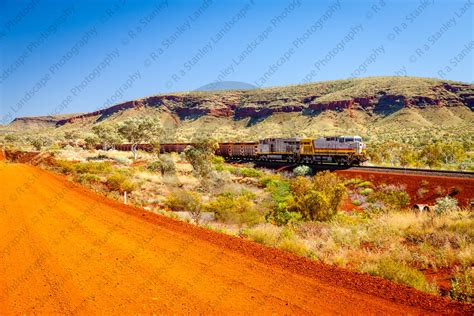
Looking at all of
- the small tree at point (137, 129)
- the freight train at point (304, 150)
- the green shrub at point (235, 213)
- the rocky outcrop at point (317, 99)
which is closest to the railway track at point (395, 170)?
the freight train at point (304, 150)

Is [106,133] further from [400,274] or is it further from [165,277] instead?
[400,274]

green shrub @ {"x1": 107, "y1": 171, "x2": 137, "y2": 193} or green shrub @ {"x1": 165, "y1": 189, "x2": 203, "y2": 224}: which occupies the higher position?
green shrub @ {"x1": 107, "y1": 171, "x2": 137, "y2": 193}

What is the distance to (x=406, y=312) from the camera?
5680 millimetres

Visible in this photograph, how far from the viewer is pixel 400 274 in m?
7.33

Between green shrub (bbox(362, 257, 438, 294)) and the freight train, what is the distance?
2790cm

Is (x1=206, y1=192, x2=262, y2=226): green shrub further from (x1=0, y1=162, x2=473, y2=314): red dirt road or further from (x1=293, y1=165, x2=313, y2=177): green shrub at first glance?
(x1=293, y1=165, x2=313, y2=177): green shrub

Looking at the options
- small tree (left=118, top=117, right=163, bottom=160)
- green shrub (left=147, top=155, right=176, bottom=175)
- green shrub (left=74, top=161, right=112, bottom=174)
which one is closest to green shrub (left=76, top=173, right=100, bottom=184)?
green shrub (left=74, top=161, right=112, bottom=174)

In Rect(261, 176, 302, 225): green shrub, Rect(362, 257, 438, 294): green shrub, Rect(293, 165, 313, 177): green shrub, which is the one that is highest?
Rect(293, 165, 313, 177): green shrub

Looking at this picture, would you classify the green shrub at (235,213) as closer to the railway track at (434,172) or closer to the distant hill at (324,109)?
the railway track at (434,172)

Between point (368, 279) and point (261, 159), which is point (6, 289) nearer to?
point (368, 279)

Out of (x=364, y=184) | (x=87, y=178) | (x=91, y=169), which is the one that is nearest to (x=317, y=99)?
(x=364, y=184)

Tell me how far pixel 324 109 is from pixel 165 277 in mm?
104547

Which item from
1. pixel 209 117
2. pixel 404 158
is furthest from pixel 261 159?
pixel 209 117

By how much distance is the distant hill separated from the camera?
290 ft
